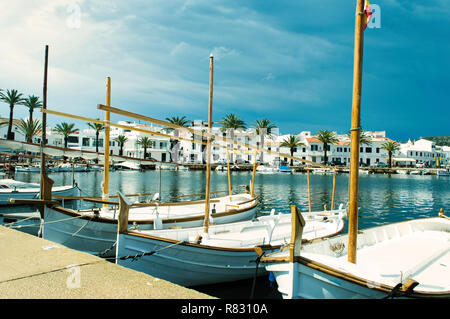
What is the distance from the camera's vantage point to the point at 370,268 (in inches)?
232

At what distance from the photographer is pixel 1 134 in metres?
83.3

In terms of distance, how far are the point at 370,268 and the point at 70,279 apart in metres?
5.52

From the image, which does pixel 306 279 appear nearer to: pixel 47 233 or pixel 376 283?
pixel 376 283

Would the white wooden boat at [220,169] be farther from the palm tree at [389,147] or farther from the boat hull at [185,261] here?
the boat hull at [185,261]

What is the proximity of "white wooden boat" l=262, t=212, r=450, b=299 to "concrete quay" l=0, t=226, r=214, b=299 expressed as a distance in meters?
2.68

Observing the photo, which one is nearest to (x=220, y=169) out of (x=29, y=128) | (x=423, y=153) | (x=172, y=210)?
(x=29, y=128)

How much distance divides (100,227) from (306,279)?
7707 millimetres

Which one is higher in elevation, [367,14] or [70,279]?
[367,14]

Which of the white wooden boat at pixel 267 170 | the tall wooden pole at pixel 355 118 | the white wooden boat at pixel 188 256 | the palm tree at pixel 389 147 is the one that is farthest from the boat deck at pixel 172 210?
the palm tree at pixel 389 147

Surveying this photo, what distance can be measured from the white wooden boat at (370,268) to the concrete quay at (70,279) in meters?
2.68

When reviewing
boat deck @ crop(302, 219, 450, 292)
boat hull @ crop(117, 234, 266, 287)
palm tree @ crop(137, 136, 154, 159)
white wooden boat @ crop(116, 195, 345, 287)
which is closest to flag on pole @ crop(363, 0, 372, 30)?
boat deck @ crop(302, 219, 450, 292)

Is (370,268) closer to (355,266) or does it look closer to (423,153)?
(355,266)

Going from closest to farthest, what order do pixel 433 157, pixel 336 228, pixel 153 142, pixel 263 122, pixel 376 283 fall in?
pixel 376 283, pixel 336 228, pixel 263 122, pixel 153 142, pixel 433 157

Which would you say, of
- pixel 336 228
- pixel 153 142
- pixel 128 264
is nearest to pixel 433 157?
pixel 153 142
